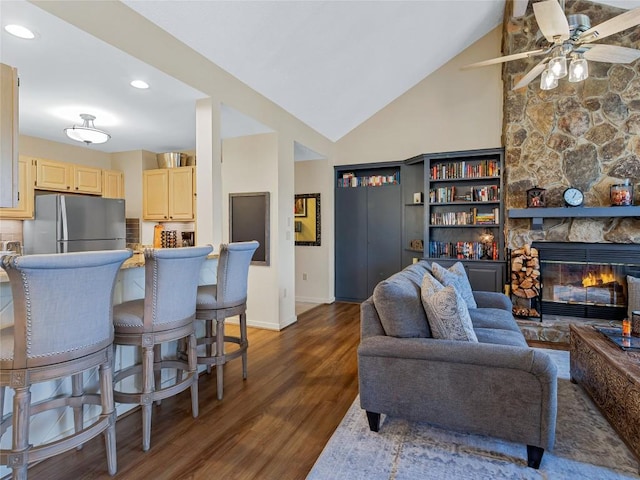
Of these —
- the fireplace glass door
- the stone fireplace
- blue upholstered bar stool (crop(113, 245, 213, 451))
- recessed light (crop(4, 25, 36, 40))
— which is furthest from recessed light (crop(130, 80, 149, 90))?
the fireplace glass door

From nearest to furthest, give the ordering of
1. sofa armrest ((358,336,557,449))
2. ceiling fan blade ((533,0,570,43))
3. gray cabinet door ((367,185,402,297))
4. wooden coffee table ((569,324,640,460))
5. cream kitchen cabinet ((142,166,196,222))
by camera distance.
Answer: sofa armrest ((358,336,557,449)) < wooden coffee table ((569,324,640,460)) < ceiling fan blade ((533,0,570,43)) < cream kitchen cabinet ((142,166,196,222)) < gray cabinet door ((367,185,402,297))

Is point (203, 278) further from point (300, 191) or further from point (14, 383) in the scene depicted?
point (300, 191)

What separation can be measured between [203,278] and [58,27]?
1952mm

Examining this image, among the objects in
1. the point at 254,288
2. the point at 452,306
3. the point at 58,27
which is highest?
the point at 58,27

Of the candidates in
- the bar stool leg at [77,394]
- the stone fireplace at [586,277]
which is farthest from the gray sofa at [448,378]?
the stone fireplace at [586,277]

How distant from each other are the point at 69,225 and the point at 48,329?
3.34 meters

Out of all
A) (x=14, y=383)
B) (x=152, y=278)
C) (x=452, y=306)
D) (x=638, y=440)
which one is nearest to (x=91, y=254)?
(x=152, y=278)

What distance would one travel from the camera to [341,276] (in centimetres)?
596

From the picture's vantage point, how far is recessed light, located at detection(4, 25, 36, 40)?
6.83 feet

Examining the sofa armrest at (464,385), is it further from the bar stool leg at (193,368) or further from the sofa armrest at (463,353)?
the bar stool leg at (193,368)

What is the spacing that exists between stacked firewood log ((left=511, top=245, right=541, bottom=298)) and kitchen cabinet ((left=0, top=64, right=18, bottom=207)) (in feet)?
15.7

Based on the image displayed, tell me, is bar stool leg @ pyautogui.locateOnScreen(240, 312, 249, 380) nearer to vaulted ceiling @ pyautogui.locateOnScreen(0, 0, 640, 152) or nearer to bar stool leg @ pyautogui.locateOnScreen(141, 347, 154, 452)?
bar stool leg @ pyautogui.locateOnScreen(141, 347, 154, 452)

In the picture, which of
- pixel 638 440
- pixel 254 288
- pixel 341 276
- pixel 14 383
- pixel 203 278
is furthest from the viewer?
pixel 341 276

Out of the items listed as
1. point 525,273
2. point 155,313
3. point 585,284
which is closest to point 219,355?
point 155,313
